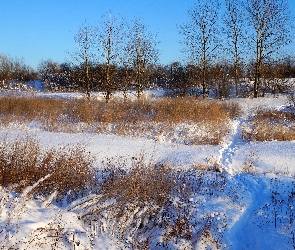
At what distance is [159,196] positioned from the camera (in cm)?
568

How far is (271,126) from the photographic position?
46.0 feet

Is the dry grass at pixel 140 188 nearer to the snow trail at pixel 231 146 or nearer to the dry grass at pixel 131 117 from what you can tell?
the snow trail at pixel 231 146

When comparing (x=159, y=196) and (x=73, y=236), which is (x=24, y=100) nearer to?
(x=159, y=196)

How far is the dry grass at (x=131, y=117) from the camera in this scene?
13.4 metres

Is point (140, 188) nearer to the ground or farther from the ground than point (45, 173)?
nearer to the ground

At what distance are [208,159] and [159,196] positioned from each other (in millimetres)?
4526

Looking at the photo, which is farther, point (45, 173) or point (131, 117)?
point (131, 117)

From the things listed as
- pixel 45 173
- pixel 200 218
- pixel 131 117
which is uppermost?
pixel 131 117

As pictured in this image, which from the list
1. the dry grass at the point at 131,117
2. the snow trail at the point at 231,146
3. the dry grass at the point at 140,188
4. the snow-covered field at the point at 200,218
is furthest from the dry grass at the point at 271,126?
the dry grass at the point at 140,188

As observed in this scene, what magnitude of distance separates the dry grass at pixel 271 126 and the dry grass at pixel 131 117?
1.30 meters

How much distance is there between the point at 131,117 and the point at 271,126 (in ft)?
21.3

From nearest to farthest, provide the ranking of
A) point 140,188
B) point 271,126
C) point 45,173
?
point 140,188, point 45,173, point 271,126

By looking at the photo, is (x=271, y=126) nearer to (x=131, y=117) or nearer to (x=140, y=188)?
(x=131, y=117)

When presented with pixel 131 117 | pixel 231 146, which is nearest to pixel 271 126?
pixel 231 146
